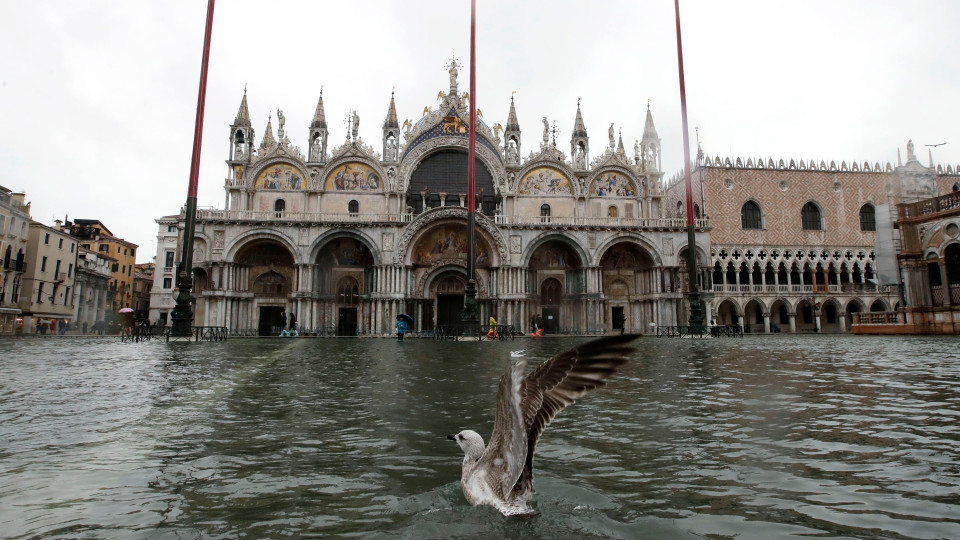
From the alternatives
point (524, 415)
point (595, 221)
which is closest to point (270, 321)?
point (595, 221)

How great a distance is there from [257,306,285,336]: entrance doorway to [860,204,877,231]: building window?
41751 millimetres

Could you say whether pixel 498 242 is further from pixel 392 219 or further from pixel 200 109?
pixel 200 109

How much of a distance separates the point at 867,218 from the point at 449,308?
32.2 meters

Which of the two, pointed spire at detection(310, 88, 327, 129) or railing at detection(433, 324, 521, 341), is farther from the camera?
pointed spire at detection(310, 88, 327, 129)

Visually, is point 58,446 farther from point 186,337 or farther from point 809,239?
point 809,239

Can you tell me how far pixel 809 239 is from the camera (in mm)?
39031

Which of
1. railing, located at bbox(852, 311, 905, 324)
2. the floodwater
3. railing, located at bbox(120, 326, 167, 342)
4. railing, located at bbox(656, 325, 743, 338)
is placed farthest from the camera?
railing, located at bbox(656, 325, 743, 338)

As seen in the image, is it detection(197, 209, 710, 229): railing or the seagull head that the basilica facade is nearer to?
detection(197, 209, 710, 229): railing

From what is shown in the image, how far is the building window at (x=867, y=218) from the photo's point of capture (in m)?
39.9

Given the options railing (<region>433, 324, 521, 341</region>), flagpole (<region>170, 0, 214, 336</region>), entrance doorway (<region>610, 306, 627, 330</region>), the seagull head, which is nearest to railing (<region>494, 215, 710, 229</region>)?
entrance doorway (<region>610, 306, 627, 330</region>)

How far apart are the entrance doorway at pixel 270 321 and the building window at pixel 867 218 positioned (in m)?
41.8

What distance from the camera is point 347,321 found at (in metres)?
33.8

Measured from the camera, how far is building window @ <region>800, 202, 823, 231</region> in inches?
1563

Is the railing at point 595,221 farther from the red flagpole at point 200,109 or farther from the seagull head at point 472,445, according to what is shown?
the seagull head at point 472,445
